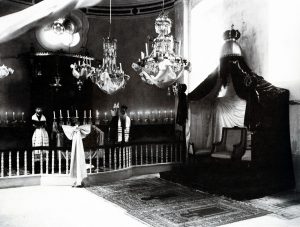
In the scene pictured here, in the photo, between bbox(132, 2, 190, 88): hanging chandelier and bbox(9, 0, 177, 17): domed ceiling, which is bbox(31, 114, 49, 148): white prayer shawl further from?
bbox(9, 0, 177, 17): domed ceiling

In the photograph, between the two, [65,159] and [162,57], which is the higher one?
[162,57]

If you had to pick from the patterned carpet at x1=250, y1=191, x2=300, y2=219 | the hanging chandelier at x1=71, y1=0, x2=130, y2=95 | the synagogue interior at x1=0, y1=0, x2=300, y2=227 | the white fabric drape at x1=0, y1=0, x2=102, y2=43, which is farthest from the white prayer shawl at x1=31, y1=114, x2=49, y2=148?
the white fabric drape at x1=0, y1=0, x2=102, y2=43

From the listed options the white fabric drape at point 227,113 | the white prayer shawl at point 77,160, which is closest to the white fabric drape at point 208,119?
the white fabric drape at point 227,113

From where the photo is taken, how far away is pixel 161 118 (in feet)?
36.0

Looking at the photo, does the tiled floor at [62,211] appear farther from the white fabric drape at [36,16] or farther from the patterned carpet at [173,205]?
the white fabric drape at [36,16]

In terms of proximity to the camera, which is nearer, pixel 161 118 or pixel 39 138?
pixel 39 138

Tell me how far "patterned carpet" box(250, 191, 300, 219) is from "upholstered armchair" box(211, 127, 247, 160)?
1.37 metres

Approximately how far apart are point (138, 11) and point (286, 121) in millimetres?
6822

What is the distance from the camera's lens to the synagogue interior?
5.55 meters

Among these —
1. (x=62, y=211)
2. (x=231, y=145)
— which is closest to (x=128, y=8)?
(x=231, y=145)

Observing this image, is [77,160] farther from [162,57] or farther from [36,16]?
[36,16]

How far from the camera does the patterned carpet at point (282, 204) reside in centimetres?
501

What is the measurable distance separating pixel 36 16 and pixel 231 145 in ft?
25.3

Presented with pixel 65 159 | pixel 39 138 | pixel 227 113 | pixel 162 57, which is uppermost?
pixel 162 57
